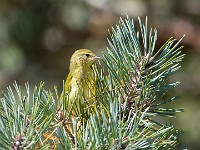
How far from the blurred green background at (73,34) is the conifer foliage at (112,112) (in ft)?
12.7

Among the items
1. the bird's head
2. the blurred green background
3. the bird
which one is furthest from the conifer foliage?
the blurred green background

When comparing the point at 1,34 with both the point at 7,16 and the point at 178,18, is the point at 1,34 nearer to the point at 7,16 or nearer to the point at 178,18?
the point at 7,16

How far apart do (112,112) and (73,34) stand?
198 inches

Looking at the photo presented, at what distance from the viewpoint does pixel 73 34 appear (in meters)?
6.67

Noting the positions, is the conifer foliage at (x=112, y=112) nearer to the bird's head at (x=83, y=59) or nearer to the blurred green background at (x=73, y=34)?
the bird's head at (x=83, y=59)

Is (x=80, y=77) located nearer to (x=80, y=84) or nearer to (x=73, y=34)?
(x=80, y=84)

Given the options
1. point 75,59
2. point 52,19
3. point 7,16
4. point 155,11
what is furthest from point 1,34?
point 75,59

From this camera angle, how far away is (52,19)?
20.0 ft

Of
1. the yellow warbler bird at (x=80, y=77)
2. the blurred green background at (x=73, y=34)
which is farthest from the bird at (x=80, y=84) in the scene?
the blurred green background at (x=73, y=34)

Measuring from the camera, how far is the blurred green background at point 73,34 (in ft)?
19.3

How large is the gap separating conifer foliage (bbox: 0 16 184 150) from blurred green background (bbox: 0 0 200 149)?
3872 mm

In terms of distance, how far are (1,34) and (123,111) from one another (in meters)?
4.28

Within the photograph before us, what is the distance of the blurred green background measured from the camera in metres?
5.89

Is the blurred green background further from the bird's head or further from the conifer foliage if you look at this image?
the conifer foliage
